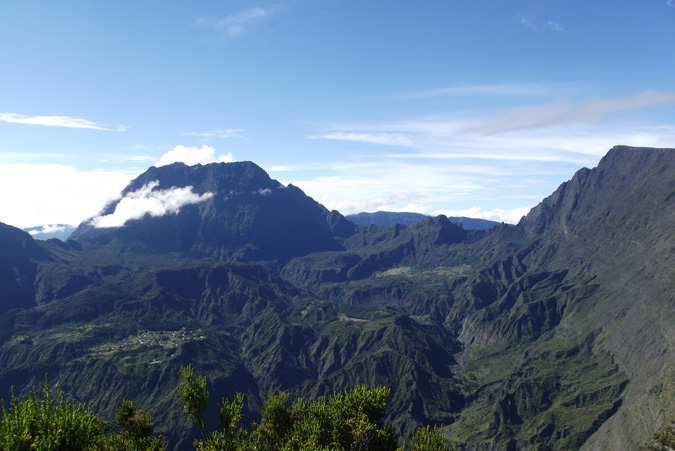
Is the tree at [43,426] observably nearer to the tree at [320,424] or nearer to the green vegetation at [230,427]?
the green vegetation at [230,427]

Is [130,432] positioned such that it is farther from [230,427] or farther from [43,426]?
[43,426]

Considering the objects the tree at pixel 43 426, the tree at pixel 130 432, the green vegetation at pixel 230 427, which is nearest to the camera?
the tree at pixel 43 426

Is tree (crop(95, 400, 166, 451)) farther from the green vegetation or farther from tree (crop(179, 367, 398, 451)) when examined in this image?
tree (crop(179, 367, 398, 451))

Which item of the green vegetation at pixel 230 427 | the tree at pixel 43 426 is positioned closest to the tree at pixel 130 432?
the green vegetation at pixel 230 427

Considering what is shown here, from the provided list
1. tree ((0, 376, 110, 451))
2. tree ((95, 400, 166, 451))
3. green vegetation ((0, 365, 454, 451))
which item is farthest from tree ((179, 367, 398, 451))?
tree ((0, 376, 110, 451))

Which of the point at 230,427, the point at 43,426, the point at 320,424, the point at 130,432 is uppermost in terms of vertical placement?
the point at 43,426

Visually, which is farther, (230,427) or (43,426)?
(230,427)

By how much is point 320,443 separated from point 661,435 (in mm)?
168995

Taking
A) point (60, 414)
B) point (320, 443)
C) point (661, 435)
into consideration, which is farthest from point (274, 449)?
point (661, 435)

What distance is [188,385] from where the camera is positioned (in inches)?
2228

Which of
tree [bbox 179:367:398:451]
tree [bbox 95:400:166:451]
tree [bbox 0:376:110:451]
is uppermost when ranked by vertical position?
tree [bbox 0:376:110:451]

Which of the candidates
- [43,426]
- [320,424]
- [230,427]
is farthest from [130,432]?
[43,426]

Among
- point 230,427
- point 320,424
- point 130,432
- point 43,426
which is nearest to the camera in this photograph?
→ point 43,426

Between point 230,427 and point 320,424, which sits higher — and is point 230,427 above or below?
below
